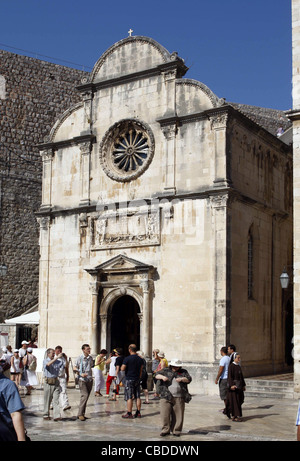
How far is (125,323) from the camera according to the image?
82.3ft

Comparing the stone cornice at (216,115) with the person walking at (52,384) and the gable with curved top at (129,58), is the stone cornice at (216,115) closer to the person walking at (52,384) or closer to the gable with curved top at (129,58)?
the gable with curved top at (129,58)

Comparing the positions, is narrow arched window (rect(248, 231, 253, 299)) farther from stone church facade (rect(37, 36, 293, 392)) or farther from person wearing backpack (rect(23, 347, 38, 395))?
person wearing backpack (rect(23, 347, 38, 395))

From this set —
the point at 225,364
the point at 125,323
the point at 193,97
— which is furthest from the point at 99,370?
the point at 193,97

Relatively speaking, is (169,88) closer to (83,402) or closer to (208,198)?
(208,198)

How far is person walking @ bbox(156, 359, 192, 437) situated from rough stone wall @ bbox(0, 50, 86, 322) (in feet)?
67.8

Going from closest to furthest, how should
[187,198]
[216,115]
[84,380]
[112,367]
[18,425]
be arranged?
[18,425], [84,380], [112,367], [216,115], [187,198]

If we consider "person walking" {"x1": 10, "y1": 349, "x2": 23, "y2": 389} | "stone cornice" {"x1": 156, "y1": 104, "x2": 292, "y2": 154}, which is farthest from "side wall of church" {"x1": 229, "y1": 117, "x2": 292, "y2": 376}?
"person walking" {"x1": 10, "y1": 349, "x2": 23, "y2": 389}

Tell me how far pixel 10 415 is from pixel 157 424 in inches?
344

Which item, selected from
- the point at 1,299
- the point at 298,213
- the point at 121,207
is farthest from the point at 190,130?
the point at 1,299

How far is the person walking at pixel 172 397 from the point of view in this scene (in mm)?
11969

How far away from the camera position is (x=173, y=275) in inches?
865

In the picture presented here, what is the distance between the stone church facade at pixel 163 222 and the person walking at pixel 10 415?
15225mm

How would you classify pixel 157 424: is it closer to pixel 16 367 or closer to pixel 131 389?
pixel 131 389
